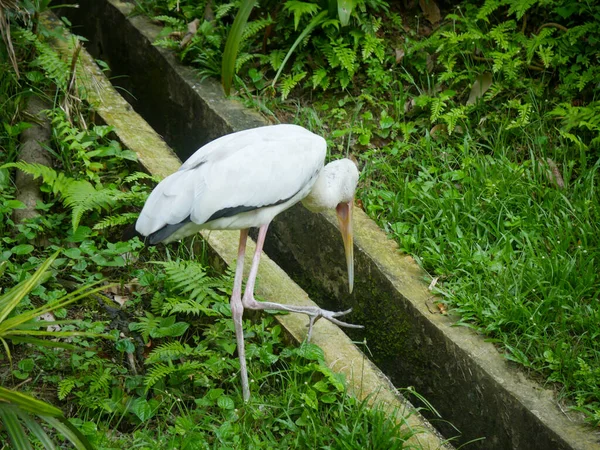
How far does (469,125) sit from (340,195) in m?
1.62

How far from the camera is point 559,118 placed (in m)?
5.57

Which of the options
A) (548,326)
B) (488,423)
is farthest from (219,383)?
(548,326)

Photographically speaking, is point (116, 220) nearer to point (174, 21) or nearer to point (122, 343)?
point (122, 343)

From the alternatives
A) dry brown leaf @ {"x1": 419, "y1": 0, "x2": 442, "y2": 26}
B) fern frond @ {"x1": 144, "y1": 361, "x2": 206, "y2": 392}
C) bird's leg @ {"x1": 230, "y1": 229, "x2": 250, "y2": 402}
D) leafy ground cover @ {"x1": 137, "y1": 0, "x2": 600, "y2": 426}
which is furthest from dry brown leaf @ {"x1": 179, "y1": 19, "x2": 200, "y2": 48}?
fern frond @ {"x1": 144, "y1": 361, "x2": 206, "y2": 392}

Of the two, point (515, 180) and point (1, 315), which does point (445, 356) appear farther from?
point (1, 315)

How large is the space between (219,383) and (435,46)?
3154 mm

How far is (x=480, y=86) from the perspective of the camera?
19.3ft

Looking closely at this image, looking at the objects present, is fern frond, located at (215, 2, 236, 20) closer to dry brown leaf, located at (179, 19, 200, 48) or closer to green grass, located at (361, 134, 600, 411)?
dry brown leaf, located at (179, 19, 200, 48)

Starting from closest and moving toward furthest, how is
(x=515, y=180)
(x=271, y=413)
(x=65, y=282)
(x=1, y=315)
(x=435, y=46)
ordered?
1. (x=1, y=315)
2. (x=271, y=413)
3. (x=65, y=282)
4. (x=515, y=180)
5. (x=435, y=46)

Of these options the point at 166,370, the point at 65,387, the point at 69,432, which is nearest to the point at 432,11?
the point at 166,370

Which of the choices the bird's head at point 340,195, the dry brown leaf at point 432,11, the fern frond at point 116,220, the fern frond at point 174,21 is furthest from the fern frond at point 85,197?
the dry brown leaf at point 432,11

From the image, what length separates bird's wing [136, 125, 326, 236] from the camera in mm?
3953

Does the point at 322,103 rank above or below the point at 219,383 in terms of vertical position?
above

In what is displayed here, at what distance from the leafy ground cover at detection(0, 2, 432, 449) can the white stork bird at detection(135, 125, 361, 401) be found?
0.23m
